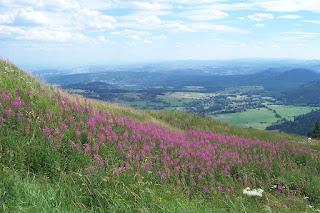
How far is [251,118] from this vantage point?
16088 centimetres

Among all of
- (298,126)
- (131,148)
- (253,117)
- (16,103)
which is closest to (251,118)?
(253,117)

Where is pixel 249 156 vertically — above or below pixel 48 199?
below

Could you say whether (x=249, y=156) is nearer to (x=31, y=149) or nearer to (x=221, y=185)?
(x=221, y=185)

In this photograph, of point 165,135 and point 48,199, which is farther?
point 165,135

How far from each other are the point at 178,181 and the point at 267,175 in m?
4.17

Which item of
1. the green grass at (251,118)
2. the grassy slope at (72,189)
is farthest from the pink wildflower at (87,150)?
the green grass at (251,118)

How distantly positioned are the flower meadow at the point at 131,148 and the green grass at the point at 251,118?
423 ft

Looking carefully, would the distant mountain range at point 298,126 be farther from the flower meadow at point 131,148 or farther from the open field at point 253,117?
the flower meadow at point 131,148

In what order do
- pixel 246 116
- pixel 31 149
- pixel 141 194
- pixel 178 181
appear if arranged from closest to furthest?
pixel 141 194, pixel 31 149, pixel 178 181, pixel 246 116

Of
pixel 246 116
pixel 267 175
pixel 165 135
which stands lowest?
pixel 246 116

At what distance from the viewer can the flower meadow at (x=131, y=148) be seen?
1118 centimetres

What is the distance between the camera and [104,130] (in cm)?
1311

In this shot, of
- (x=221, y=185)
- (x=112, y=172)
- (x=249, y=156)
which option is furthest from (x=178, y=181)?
(x=249, y=156)

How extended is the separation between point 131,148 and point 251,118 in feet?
498
